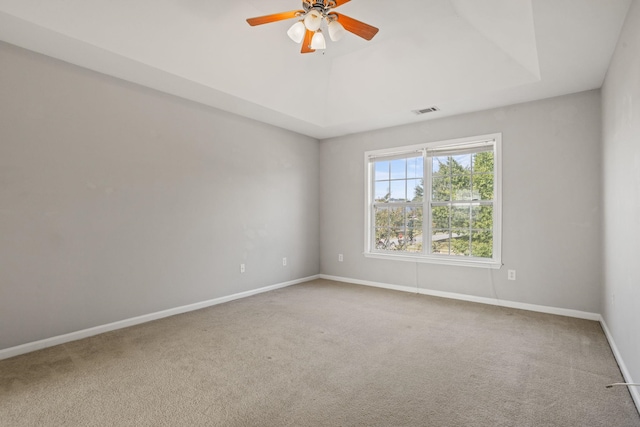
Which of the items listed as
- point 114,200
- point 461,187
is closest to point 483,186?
point 461,187

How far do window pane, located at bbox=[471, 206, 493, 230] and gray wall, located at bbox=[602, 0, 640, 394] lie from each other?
4.14 feet

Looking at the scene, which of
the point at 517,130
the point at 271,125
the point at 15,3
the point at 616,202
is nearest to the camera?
the point at 15,3

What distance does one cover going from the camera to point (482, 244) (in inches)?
171

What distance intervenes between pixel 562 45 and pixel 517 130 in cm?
142

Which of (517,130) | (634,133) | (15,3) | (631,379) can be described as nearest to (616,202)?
(634,133)

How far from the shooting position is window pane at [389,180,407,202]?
5.07 metres

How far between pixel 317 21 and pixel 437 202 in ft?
9.99

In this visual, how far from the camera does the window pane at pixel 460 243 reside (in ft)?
14.7

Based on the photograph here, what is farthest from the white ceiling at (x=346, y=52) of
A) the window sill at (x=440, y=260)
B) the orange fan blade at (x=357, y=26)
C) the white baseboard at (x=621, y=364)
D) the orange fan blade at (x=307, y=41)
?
the white baseboard at (x=621, y=364)

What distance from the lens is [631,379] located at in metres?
2.13

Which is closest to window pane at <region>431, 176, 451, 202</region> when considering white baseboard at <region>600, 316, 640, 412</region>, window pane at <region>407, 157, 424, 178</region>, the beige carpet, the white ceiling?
window pane at <region>407, 157, 424, 178</region>

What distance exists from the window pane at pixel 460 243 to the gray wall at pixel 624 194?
1513 millimetres

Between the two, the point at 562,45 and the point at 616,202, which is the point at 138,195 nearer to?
the point at 562,45

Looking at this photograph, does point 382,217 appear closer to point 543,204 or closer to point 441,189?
point 441,189
